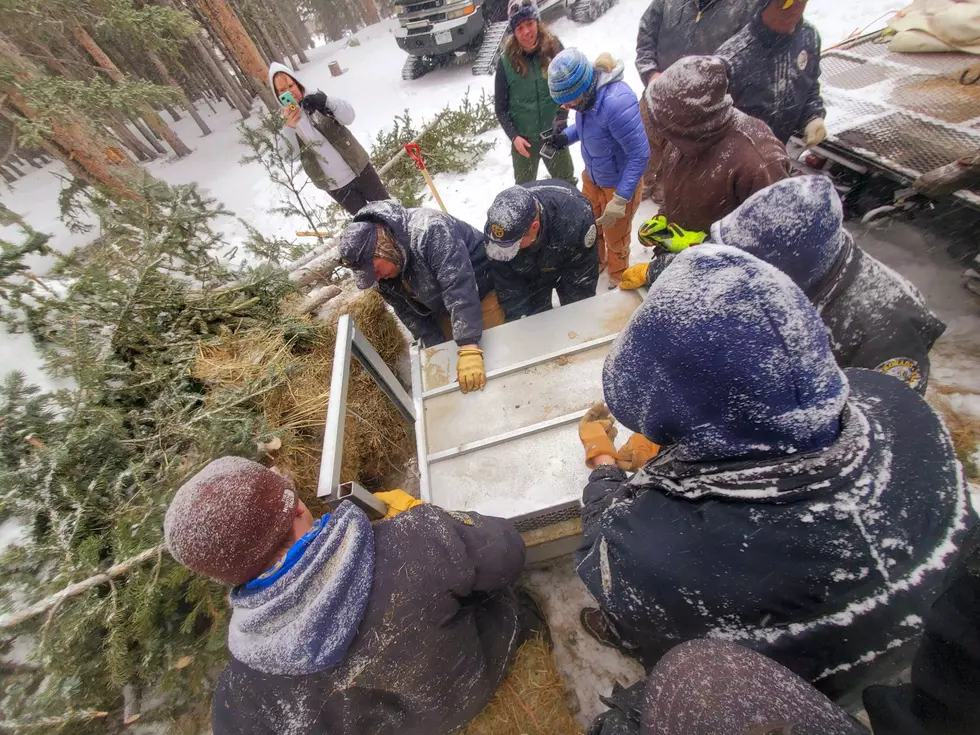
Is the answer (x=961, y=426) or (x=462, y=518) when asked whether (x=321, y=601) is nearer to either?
(x=462, y=518)

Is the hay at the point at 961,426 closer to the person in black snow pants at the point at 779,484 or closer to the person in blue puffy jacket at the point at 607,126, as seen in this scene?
the person in black snow pants at the point at 779,484

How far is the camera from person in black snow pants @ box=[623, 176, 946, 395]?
4.60ft

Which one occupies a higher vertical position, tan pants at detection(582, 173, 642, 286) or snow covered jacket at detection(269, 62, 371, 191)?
snow covered jacket at detection(269, 62, 371, 191)

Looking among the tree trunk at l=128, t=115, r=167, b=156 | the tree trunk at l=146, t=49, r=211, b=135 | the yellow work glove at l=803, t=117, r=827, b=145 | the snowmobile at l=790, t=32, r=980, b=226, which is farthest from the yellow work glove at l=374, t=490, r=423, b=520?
the tree trunk at l=128, t=115, r=167, b=156

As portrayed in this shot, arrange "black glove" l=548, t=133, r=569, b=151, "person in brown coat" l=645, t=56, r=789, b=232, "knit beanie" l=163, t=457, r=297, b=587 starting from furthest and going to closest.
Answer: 1. "black glove" l=548, t=133, r=569, b=151
2. "person in brown coat" l=645, t=56, r=789, b=232
3. "knit beanie" l=163, t=457, r=297, b=587

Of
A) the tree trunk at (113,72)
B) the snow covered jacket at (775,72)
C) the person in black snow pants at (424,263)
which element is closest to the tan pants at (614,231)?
the snow covered jacket at (775,72)

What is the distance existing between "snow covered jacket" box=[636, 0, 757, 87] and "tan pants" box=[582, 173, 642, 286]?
1486 millimetres

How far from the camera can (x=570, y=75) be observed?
2816mm

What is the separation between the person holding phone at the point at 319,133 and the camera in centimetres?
407

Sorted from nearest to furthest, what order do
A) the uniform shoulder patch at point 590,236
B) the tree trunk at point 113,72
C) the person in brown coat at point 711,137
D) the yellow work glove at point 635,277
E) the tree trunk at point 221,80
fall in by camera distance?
the person in brown coat at point 711,137, the yellow work glove at point 635,277, the uniform shoulder patch at point 590,236, the tree trunk at point 113,72, the tree trunk at point 221,80

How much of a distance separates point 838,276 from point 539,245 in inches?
66.7

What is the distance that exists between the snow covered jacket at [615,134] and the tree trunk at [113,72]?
7337 millimetres

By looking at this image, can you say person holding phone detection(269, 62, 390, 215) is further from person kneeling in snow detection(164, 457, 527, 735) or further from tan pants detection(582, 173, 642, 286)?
person kneeling in snow detection(164, 457, 527, 735)

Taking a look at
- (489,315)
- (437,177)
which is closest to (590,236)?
(489,315)
